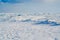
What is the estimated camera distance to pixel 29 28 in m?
2.36

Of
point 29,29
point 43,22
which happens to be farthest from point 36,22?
point 29,29

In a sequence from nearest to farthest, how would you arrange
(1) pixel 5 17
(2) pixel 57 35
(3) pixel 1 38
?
(3) pixel 1 38 < (2) pixel 57 35 < (1) pixel 5 17

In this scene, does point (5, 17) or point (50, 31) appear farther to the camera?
point (5, 17)

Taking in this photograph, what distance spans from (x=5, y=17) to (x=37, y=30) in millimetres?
1052

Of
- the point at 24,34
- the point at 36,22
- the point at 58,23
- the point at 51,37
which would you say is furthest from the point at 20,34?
the point at 58,23

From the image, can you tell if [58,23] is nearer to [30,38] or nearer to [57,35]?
[57,35]

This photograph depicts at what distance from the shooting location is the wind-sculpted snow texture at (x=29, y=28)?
1984mm

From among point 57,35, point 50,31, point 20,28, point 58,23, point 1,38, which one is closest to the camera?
point 1,38

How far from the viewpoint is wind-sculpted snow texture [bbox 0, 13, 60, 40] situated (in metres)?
1.98

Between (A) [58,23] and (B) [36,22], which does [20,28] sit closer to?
(B) [36,22]

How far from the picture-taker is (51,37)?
196 centimetres

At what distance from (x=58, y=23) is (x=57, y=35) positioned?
20.9 inches

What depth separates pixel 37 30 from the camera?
88.9 inches

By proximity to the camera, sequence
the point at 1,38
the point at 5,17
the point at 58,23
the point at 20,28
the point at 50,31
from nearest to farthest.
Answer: the point at 1,38 < the point at 50,31 < the point at 20,28 < the point at 58,23 < the point at 5,17
